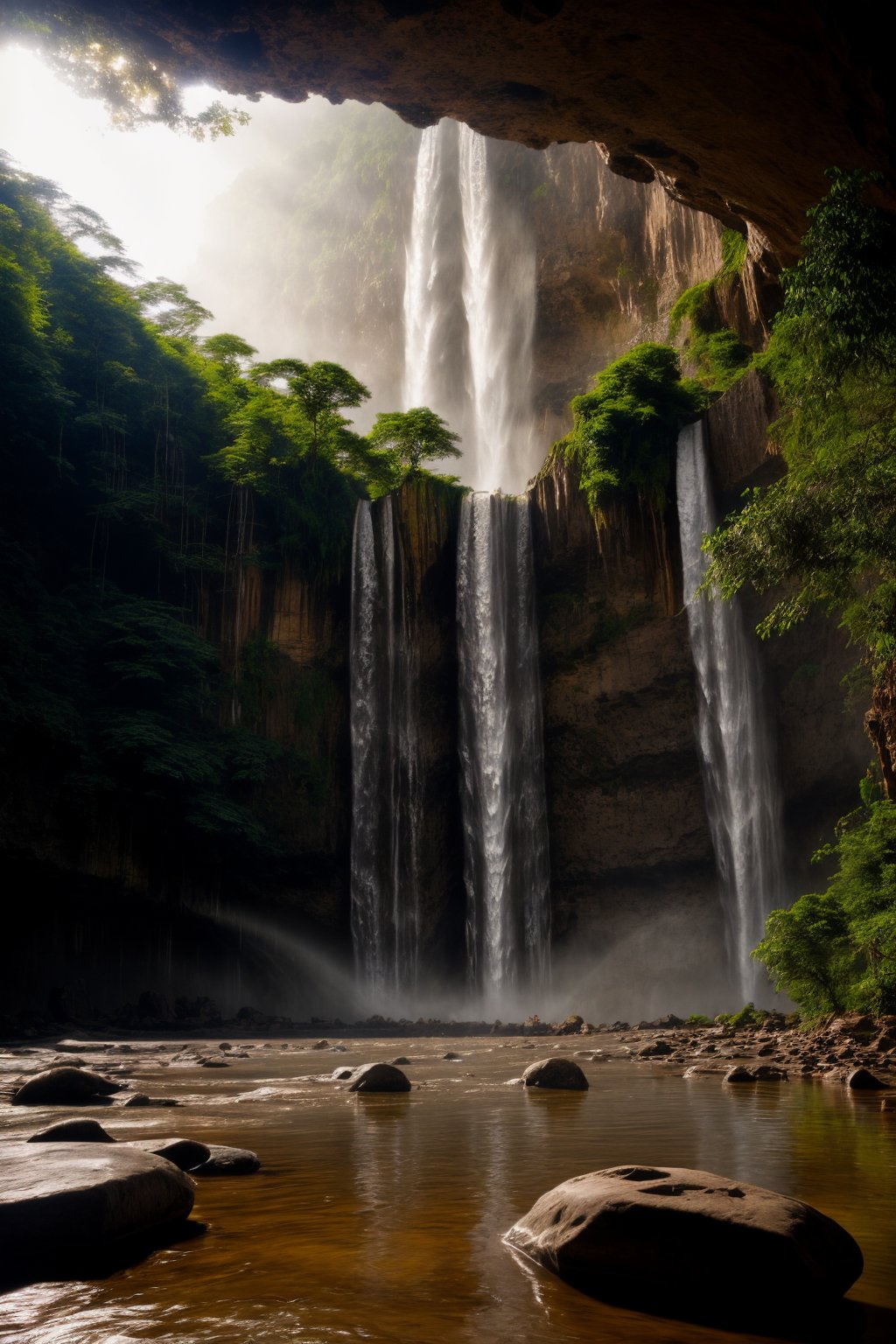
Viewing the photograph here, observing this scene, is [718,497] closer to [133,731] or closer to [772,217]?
[772,217]

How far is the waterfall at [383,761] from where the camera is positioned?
90.4ft

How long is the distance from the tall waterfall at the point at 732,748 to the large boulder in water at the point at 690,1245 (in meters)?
22.5

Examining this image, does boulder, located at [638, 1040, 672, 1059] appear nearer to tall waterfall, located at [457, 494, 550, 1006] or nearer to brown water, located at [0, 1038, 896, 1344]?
brown water, located at [0, 1038, 896, 1344]

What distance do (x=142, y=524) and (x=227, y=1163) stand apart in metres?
25.2

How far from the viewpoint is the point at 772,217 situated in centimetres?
1442

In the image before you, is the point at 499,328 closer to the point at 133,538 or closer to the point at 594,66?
the point at 133,538

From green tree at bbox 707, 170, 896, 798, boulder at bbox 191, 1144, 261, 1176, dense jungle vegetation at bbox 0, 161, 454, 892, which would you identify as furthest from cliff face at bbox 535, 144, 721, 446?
boulder at bbox 191, 1144, 261, 1176

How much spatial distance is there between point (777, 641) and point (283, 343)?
45810 millimetres

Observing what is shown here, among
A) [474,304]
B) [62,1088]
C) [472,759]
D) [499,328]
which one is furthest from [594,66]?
[474,304]

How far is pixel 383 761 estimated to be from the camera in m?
28.9

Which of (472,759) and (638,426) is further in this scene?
(472,759)

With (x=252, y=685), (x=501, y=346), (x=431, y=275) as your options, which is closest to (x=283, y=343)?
(x=431, y=275)

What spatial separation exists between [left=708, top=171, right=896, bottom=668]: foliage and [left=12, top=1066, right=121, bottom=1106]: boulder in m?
7.93

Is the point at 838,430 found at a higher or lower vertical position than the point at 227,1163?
higher
